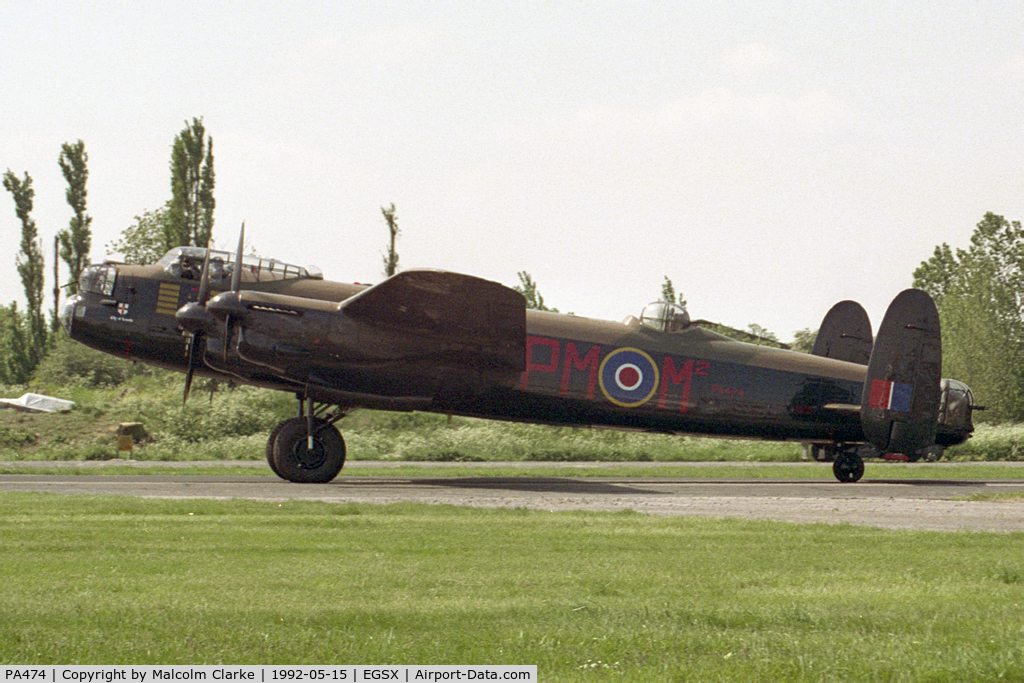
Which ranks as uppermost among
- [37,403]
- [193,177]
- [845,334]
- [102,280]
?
[193,177]

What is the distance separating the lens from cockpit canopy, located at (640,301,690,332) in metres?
24.6

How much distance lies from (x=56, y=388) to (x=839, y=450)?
41.1m

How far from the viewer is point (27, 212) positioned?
63.5 m

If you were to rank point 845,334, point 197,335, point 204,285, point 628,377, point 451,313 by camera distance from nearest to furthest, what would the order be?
point 451,313, point 204,285, point 197,335, point 628,377, point 845,334

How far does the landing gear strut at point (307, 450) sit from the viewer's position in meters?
22.2

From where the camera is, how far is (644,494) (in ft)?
66.8

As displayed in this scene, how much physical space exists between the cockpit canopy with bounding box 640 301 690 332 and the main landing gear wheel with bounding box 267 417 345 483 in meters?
7.76

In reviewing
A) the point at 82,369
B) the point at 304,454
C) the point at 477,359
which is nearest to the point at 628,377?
the point at 477,359

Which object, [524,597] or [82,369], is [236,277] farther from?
[82,369]

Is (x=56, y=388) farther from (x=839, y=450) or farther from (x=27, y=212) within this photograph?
(x=839, y=450)

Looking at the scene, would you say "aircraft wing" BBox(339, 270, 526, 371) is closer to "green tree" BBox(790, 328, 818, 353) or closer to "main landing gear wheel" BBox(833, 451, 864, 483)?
"main landing gear wheel" BBox(833, 451, 864, 483)

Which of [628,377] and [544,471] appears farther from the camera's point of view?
[544,471]

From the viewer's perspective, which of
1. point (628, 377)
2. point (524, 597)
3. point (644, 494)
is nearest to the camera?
point (524, 597)

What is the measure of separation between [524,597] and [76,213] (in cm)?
6057
